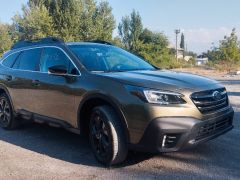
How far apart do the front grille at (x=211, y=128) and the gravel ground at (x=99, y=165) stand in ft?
1.39

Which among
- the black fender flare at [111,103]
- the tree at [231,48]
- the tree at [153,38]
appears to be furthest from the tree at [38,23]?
the black fender flare at [111,103]

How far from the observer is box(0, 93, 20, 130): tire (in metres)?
Answer: 6.80

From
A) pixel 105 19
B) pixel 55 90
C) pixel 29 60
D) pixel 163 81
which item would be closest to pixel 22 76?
pixel 29 60

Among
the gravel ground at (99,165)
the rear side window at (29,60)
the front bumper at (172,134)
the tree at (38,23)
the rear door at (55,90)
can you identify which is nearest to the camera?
the front bumper at (172,134)

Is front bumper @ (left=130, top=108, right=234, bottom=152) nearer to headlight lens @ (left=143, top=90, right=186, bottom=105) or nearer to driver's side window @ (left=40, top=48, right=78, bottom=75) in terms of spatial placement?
headlight lens @ (left=143, top=90, right=186, bottom=105)

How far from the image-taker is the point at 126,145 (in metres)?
4.33

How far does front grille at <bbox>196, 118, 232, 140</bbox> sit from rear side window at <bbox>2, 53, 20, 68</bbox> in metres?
4.03

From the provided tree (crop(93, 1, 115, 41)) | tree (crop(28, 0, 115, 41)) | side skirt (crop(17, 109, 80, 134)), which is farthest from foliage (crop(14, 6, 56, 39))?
side skirt (crop(17, 109, 80, 134))

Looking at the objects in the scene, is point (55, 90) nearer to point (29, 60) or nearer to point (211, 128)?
point (29, 60)

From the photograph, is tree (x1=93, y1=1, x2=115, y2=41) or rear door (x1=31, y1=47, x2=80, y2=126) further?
tree (x1=93, y1=1, x2=115, y2=41)

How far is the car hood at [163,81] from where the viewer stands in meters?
4.16

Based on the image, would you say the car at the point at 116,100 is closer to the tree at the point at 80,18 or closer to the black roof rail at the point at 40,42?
the black roof rail at the point at 40,42

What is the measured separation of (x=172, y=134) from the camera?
406 centimetres

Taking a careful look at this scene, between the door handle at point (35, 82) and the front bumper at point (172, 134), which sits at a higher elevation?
the door handle at point (35, 82)
